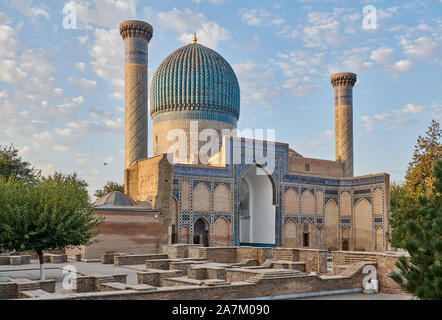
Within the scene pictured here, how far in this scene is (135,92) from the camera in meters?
28.9

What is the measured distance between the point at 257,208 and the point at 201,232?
5.01 m

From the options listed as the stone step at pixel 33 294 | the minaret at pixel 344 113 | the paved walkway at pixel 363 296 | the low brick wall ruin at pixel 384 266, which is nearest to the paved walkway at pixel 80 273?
the paved walkway at pixel 363 296

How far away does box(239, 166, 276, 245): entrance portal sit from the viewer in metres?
27.9

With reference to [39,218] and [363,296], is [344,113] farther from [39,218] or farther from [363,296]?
[39,218]

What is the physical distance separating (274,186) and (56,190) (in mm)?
16975

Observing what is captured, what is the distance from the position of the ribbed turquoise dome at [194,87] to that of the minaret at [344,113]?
24.3 ft

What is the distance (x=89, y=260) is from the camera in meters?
19.0

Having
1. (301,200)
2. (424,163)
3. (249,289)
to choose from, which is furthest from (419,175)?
(301,200)

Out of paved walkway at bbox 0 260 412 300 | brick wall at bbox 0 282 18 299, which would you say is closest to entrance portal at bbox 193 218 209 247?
paved walkway at bbox 0 260 412 300

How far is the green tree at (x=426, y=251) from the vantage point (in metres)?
5.68

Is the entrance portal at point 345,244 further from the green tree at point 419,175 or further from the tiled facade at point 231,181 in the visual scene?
the green tree at point 419,175

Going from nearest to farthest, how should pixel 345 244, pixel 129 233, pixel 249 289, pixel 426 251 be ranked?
pixel 426 251 → pixel 249 289 → pixel 129 233 → pixel 345 244

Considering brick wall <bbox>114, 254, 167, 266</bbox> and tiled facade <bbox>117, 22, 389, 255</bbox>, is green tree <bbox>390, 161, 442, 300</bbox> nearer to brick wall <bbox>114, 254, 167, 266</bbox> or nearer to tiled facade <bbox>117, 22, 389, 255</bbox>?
brick wall <bbox>114, 254, 167, 266</bbox>
